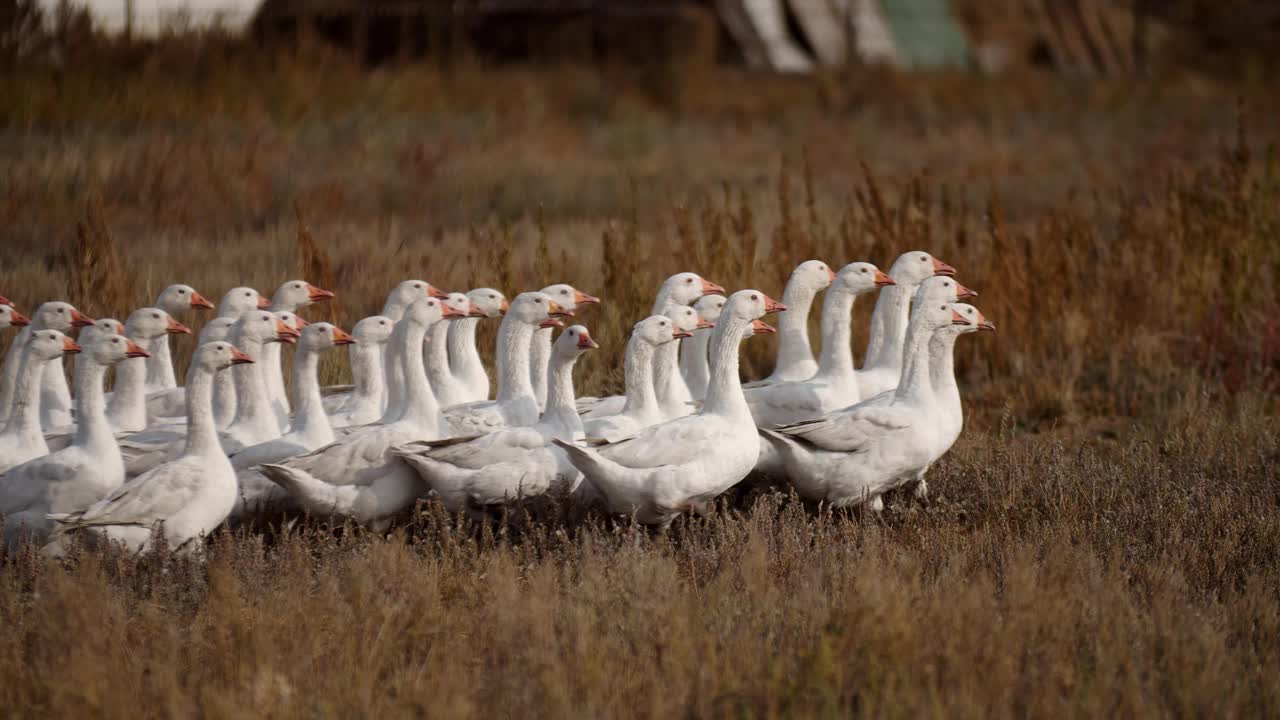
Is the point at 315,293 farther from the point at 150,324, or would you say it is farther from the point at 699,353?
the point at 699,353

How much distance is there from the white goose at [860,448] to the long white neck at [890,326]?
1174 mm

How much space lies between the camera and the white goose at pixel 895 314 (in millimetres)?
7598

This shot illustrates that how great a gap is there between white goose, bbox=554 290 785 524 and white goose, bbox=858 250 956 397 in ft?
4.98

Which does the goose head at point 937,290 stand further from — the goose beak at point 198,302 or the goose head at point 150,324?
the goose beak at point 198,302

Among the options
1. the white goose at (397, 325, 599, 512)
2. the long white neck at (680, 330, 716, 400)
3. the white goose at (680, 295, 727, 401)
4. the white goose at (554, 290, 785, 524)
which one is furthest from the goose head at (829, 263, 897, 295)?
the white goose at (397, 325, 599, 512)

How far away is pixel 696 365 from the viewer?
7855mm

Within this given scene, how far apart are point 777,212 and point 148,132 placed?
610 cm

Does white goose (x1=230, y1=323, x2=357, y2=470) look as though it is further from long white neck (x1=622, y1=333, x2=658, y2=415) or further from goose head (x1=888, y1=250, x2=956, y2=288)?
goose head (x1=888, y1=250, x2=956, y2=288)

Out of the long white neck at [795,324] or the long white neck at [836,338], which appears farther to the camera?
the long white neck at [795,324]

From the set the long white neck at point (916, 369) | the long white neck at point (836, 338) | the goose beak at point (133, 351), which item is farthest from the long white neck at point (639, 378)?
the goose beak at point (133, 351)

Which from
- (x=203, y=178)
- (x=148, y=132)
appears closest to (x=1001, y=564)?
(x=203, y=178)

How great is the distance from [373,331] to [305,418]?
2.71ft

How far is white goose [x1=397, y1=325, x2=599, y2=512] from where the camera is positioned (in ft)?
20.4

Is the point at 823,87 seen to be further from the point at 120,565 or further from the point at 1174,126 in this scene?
the point at 120,565
